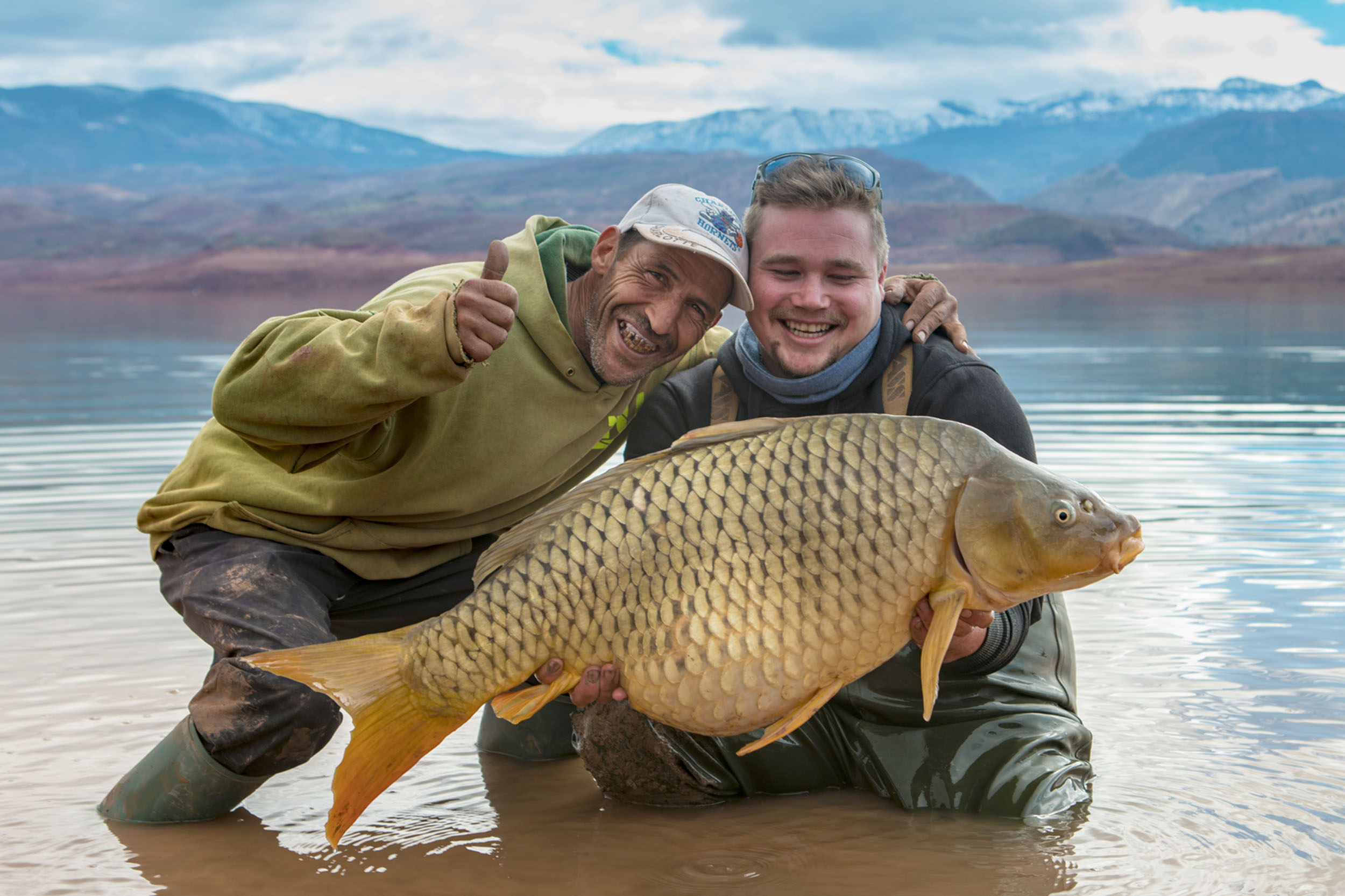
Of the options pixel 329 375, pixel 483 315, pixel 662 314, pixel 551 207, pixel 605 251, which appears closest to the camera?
pixel 483 315

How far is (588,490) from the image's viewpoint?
2664mm

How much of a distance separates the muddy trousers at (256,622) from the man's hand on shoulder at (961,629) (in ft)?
4.94

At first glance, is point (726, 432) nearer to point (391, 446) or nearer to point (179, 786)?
point (391, 446)

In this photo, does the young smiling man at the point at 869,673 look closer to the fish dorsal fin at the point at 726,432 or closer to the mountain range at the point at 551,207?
the fish dorsal fin at the point at 726,432

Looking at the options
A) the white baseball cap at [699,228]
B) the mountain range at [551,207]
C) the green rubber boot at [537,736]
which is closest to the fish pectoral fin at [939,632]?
the white baseball cap at [699,228]

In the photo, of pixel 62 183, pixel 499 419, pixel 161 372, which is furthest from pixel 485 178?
pixel 499 419

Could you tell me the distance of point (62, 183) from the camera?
157 metres

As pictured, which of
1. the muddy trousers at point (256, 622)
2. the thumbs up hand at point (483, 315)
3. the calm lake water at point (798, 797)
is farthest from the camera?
the muddy trousers at point (256, 622)

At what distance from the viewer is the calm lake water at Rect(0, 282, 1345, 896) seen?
2.90 m

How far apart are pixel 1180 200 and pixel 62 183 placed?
137 m

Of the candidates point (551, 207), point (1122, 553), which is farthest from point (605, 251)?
point (551, 207)

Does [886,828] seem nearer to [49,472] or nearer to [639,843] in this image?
[639,843]

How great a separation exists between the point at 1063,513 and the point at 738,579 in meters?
0.66

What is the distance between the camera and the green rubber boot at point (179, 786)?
10.2ft
